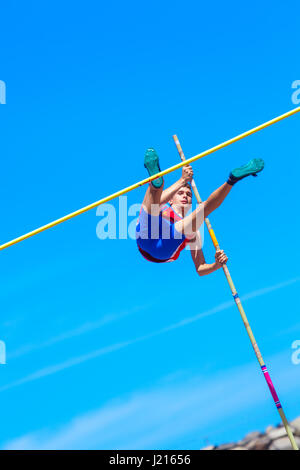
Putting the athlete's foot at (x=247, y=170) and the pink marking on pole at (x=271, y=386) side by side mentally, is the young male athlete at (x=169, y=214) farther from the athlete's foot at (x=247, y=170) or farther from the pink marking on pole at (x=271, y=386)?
the pink marking on pole at (x=271, y=386)

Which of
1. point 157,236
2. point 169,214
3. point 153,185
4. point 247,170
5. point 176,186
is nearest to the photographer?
point 153,185

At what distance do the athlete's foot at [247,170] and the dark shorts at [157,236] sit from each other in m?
1.22

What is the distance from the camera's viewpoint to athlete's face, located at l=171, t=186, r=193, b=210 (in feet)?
34.5

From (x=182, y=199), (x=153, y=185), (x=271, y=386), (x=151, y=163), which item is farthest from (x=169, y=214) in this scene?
(x=271, y=386)

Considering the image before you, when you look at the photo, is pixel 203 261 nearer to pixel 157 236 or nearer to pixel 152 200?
pixel 157 236

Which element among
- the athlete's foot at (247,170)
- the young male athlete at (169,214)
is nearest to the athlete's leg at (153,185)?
the young male athlete at (169,214)

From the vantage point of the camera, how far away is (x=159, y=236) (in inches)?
381

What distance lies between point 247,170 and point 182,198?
1519mm

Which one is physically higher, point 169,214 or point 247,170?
point 169,214

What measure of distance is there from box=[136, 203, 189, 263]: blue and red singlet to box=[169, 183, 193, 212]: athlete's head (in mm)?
310

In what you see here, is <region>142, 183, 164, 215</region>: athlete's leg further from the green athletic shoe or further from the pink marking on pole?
the pink marking on pole
